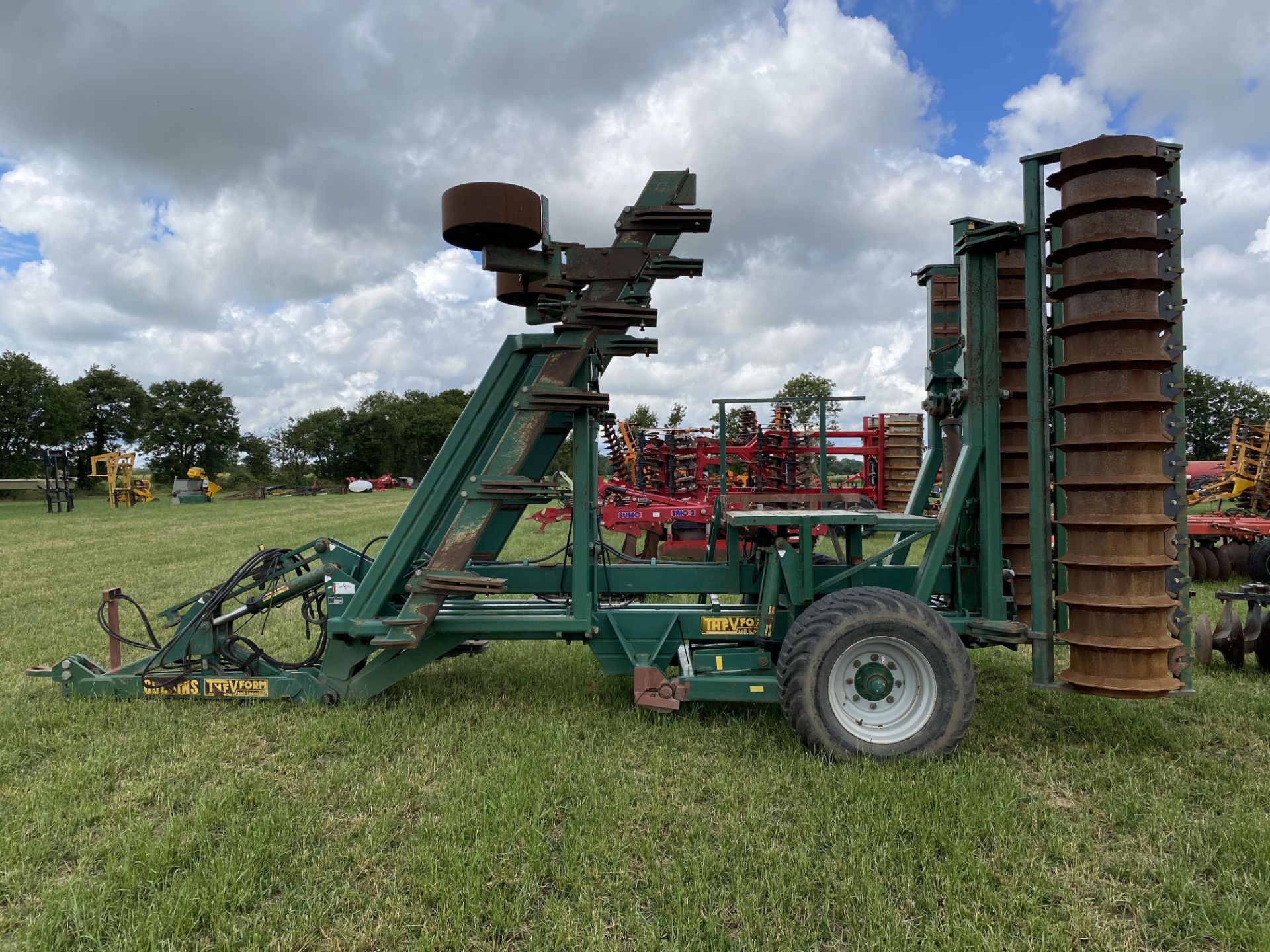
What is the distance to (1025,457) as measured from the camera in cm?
420

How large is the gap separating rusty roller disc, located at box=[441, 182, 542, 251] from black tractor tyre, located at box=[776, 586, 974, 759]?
271cm

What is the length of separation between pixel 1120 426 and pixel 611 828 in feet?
10.3

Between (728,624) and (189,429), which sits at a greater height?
(189,429)

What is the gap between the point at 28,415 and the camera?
143 ft

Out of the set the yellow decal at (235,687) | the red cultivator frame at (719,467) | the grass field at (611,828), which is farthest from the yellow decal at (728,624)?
the red cultivator frame at (719,467)

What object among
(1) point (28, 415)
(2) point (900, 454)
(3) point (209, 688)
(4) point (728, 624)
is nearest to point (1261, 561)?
(2) point (900, 454)

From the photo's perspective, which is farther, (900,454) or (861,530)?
(900,454)

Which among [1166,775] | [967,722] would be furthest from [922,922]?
[1166,775]

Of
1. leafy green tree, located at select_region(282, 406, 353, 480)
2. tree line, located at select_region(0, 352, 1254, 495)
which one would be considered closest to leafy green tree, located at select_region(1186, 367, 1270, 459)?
tree line, located at select_region(0, 352, 1254, 495)

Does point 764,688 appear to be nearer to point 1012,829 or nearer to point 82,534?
point 1012,829

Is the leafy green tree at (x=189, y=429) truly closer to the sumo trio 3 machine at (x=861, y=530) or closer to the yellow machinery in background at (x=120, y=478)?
the yellow machinery in background at (x=120, y=478)

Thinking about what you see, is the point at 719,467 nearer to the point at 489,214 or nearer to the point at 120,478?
the point at 489,214

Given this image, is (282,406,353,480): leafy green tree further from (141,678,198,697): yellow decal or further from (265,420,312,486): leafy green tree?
(141,678,198,697): yellow decal

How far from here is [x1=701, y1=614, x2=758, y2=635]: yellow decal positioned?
4.33 metres
